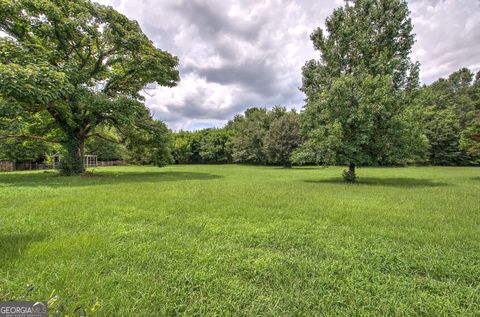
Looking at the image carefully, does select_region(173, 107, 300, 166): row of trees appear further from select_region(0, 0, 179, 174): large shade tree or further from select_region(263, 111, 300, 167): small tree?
select_region(0, 0, 179, 174): large shade tree

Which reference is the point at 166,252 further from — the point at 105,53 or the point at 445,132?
the point at 445,132

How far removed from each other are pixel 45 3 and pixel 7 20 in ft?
8.60

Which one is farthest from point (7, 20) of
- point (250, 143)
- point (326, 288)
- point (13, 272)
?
point (250, 143)

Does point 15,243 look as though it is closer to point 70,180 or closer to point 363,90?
point 70,180

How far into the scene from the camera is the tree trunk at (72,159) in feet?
49.3

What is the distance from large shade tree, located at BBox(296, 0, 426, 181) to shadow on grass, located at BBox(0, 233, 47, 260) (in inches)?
507

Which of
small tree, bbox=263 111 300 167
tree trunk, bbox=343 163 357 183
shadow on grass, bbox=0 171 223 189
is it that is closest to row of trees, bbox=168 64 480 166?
small tree, bbox=263 111 300 167

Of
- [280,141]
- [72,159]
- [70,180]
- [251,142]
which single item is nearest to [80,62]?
[72,159]

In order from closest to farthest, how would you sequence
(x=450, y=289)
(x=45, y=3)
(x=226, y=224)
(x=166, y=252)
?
(x=450, y=289), (x=166, y=252), (x=226, y=224), (x=45, y=3)

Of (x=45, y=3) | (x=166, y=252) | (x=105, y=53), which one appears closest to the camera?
(x=166, y=252)

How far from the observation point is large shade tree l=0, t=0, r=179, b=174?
11.8 meters

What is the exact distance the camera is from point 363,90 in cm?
1291

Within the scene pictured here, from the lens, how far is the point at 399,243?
12.7ft

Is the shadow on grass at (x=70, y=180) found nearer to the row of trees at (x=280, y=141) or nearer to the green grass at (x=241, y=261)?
the row of trees at (x=280, y=141)
